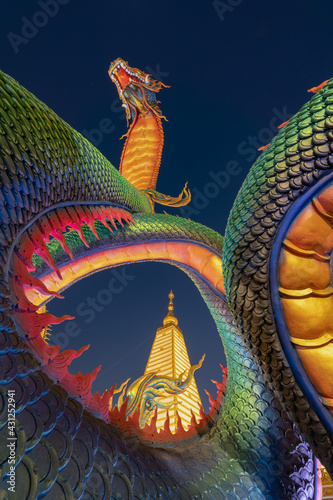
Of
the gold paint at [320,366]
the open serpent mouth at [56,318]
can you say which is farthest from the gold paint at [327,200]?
the open serpent mouth at [56,318]

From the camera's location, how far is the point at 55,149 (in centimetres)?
100

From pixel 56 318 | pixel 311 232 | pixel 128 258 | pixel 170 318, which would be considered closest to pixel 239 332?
pixel 311 232

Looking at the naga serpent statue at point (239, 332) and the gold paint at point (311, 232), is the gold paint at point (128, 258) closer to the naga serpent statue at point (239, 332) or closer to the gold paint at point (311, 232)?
the naga serpent statue at point (239, 332)

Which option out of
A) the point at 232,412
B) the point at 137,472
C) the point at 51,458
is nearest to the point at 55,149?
the point at 51,458

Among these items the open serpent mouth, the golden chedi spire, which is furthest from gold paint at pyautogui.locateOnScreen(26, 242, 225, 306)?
the golden chedi spire

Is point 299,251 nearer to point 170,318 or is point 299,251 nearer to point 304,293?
point 304,293

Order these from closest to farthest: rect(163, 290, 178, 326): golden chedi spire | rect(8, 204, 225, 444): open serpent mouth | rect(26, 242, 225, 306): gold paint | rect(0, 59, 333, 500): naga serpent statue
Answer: rect(0, 59, 333, 500): naga serpent statue < rect(8, 204, 225, 444): open serpent mouth < rect(26, 242, 225, 306): gold paint < rect(163, 290, 178, 326): golden chedi spire

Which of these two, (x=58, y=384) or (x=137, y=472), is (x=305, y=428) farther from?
(x=58, y=384)

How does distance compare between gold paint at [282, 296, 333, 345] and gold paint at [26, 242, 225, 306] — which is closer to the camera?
gold paint at [282, 296, 333, 345]

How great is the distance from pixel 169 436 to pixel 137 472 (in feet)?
1.29

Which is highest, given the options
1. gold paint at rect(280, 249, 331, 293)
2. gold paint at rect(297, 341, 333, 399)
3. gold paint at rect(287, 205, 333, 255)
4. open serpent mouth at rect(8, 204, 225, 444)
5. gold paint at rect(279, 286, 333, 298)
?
gold paint at rect(287, 205, 333, 255)

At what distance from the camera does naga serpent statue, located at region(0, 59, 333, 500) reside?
67 centimetres

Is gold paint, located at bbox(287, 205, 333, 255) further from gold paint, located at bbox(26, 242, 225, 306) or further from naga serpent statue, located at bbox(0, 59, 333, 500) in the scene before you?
gold paint, located at bbox(26, 242, 225, 306)

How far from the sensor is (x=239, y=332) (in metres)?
0.94
